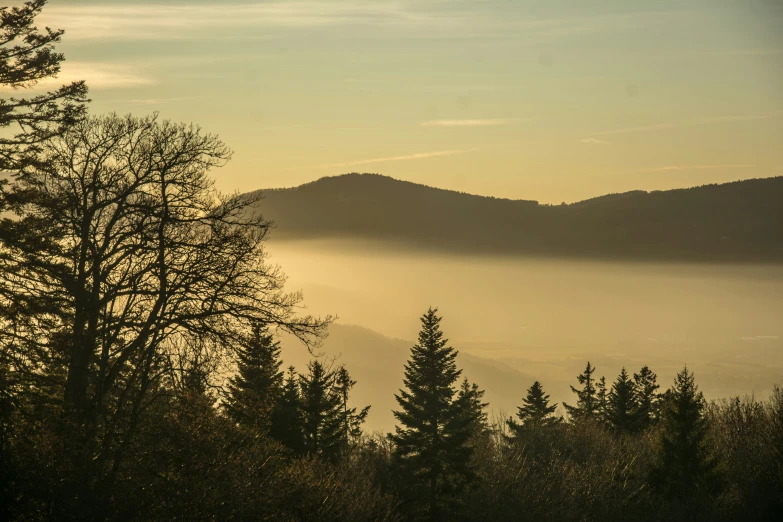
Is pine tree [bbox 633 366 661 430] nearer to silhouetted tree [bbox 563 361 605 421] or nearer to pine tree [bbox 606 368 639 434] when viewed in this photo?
pine tree [bbox 606 368 639 434]

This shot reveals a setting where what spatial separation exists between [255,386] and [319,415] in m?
9.41

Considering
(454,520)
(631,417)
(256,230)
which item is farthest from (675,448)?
(256,230)

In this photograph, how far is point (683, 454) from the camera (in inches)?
1864

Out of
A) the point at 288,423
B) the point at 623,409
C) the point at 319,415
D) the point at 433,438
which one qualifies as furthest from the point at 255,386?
the point at 623,409

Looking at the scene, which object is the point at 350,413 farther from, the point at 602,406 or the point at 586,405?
the point at 586,405

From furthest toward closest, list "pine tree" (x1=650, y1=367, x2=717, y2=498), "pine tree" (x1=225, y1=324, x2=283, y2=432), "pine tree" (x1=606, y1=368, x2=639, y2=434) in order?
"pine tree" (x1=606, y1=368, x2=639, y2=434), "pine tree" (x1=650, y1=367, x2=717, y2=498), "pine tree" (x1=225, y1=324, x2=283, y2=432)

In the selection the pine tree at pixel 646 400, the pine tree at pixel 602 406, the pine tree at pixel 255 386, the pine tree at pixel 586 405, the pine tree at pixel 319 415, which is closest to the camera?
the pine tree at pixel 255 386

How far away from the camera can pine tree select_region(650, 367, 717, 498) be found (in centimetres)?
4662

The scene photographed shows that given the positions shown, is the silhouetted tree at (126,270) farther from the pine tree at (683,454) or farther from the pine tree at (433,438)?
the pine tree at (683,454)

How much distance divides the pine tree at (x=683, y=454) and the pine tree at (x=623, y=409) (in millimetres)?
24333

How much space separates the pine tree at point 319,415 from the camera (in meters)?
41.6

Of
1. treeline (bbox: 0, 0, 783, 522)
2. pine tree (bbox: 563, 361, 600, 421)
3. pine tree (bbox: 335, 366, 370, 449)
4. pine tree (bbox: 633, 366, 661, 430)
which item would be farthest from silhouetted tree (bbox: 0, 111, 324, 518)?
pine tree (bbox: 563, 361, 600, 421)

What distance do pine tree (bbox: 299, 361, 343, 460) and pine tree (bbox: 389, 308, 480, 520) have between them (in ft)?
11.0

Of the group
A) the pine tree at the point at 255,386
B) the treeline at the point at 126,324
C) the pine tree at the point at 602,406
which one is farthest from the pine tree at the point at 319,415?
the pine tree at the point at 602,406
